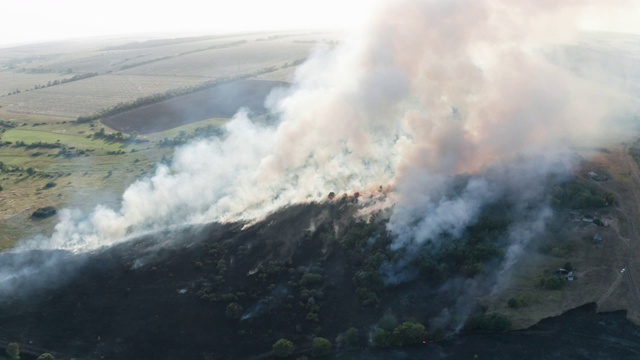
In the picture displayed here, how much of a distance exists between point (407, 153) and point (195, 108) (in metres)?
89.3

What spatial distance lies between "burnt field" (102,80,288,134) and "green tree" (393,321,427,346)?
330 feet

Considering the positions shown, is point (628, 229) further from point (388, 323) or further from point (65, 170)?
point (65, 170)

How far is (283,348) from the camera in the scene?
5469cm

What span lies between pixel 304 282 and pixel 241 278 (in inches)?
335

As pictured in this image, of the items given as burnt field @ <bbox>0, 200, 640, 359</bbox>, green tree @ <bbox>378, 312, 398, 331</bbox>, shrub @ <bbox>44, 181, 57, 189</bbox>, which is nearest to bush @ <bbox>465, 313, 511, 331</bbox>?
burnt field @ <bbox>0, 200, 640, 359</bbox>

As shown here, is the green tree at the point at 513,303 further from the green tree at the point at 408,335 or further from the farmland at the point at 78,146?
the farmland at the point at 78,146

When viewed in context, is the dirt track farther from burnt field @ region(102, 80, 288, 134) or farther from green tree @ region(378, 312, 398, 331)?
burnt field @ region(102, 80, 288, 134)

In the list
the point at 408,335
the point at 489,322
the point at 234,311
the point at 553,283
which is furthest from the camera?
the point at 553,283

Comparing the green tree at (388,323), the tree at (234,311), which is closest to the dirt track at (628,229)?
the green tree at (388,323)

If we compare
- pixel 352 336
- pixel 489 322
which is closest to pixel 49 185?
pixel 352 336

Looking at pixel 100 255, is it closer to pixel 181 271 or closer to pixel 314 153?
pixel 181 271

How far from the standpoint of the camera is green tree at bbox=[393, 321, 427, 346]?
55.6 m

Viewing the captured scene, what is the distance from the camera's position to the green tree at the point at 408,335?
182 ft

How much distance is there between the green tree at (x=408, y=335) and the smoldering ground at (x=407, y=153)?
17243mm
